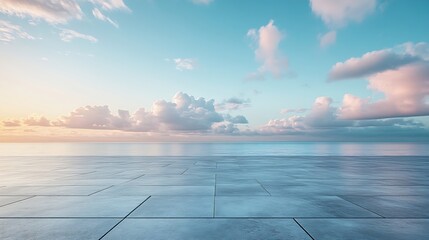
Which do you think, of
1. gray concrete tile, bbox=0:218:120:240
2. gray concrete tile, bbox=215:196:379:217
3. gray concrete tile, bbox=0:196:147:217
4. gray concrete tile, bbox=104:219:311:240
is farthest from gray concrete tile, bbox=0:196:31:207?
Answer: gray concrete tile, bbox=215:196:379:217

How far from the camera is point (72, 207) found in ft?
21.7

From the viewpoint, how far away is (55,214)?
599 cm

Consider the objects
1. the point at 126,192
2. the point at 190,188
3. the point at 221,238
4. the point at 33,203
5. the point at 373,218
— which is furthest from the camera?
the point at 190,188

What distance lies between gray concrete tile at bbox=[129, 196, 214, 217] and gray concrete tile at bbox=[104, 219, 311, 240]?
45cm

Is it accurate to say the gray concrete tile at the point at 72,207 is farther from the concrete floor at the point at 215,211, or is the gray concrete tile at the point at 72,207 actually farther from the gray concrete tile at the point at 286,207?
the gray concrete tile at the point at 286,207

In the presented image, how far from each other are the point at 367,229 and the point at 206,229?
3127 mm

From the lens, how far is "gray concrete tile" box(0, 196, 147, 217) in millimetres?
6000

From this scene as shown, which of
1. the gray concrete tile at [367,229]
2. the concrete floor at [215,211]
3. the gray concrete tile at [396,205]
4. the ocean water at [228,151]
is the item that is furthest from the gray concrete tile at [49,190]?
the ocean water at [228,151]

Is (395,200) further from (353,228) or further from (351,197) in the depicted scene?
(353,228)

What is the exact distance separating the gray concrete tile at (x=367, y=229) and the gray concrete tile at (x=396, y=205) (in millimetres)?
529

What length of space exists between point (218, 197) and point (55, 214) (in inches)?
165

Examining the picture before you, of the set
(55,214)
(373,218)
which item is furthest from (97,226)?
(373,218)

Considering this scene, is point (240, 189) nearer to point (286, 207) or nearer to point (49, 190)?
point (286, 207)

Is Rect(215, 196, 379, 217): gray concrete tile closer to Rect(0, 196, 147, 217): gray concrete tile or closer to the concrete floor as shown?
the concrete floor
